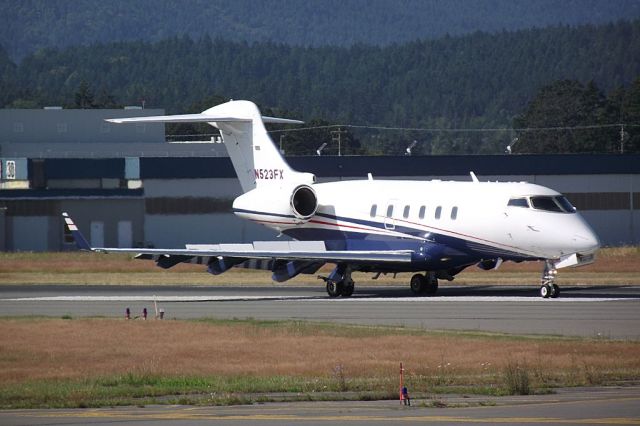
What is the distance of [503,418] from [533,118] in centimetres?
12948

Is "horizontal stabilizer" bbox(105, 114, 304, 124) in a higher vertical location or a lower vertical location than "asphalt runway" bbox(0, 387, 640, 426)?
higher

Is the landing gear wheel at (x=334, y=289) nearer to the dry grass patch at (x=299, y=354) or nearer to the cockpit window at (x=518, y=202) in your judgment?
the cockpit window at (x=518, y=202)

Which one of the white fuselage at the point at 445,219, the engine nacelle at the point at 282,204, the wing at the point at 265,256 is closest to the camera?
the white fuselage at the point at 445,219

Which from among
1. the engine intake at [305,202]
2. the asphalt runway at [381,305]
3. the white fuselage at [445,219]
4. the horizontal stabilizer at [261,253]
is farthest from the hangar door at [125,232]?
the horizontal stabilizer at [261,253]

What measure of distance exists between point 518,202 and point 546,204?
0.79 meters

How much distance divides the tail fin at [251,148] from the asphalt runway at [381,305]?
144 inches

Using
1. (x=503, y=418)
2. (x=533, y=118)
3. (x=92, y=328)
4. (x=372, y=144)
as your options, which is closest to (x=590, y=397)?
(x=503, y=418)

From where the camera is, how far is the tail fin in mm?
42406

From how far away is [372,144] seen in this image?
18962 cm

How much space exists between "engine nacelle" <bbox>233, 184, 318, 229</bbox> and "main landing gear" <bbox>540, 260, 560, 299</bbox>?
8.23 metres

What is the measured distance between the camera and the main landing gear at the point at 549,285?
3591cm

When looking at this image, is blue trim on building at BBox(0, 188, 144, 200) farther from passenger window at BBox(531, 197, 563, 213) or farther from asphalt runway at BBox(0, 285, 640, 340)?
passenger window at BBox(531, 197, 563, 213)

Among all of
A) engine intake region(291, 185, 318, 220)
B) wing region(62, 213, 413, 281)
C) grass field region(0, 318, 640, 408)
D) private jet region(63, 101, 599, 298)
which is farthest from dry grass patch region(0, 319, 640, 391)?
engine intake region(291, 185, 318, 220)

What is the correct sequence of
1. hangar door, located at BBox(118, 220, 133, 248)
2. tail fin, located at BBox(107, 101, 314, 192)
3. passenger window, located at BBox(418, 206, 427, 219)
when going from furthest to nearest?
1. hangar door, located at BBox(118, 220, 133, 248)
2. tail fin, located at BBox(107, 101, 314, 192)
3. passenger window, located at BBox(418, 206, 427, 219)
